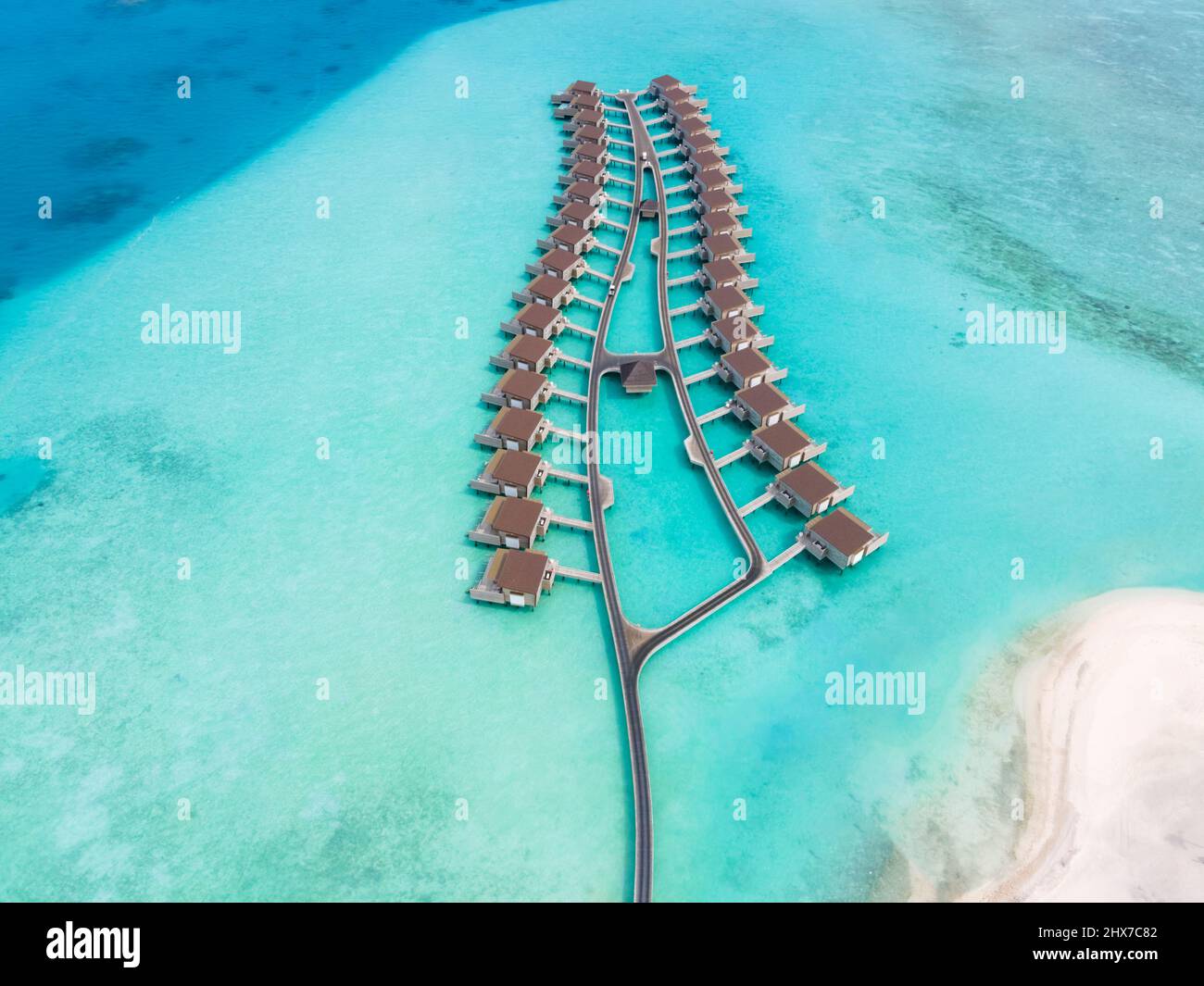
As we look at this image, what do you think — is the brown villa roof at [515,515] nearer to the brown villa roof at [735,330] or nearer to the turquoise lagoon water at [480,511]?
the turquoise lagoon water at [480,511]

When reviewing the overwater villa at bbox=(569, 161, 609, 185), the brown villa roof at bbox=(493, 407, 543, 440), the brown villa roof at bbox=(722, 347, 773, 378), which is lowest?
the brown villa roof at bbox=(493, 407, 543, 440)

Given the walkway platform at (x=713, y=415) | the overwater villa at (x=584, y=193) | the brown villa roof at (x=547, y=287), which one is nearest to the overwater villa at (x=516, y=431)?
the walkway platform at (x=713, y=415)

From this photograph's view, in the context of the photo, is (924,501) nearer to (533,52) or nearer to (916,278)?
(916,278)

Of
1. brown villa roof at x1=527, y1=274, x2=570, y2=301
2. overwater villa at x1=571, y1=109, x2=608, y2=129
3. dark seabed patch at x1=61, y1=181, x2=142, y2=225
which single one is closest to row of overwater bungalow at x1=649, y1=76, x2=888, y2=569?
overwater villa at x1=571, y1=109, x2=608, y2=129

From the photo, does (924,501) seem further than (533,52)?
No

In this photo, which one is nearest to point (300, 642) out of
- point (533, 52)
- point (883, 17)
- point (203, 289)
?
point (203, 289)

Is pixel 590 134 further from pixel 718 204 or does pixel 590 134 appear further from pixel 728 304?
pixel 728 304

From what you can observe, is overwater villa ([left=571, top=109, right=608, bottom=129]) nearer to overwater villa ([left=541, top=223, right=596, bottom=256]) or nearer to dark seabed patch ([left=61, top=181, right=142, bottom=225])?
overwater villa ([left=541, top=223, right=596, bottom=256])
